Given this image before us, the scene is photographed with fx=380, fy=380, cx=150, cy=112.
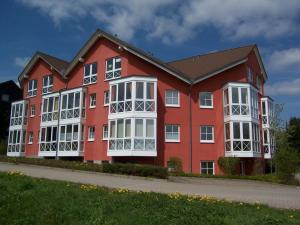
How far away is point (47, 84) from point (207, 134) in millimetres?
17076

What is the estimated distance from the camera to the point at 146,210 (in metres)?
8.75

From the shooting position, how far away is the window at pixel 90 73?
33144 millimetres

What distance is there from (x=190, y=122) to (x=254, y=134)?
5149mm

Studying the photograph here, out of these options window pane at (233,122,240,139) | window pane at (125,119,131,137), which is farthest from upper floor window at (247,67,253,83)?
window pane at (125,119,131,137)

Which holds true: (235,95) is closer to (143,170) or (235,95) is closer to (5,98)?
(143,170)

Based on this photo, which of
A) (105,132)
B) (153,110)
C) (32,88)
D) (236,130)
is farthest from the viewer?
(32,88)

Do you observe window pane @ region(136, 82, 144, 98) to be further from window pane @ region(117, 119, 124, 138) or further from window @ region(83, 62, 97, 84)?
window @ region(83, 62, 97, 84)

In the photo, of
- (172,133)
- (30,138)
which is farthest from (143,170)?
(30,138)

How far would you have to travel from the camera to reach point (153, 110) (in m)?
28.4

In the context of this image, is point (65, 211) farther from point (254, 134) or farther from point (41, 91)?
point (41, 91)

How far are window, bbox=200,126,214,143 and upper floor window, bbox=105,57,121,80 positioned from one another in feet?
26.7

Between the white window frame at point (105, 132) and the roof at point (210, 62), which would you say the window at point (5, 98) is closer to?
the roof at point (210, 62)

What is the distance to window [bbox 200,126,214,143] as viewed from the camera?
3032 cm

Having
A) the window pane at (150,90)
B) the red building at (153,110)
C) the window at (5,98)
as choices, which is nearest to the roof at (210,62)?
the red building at (153,110)
